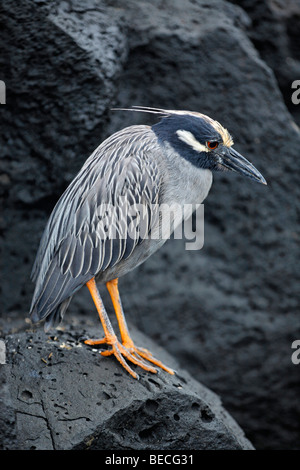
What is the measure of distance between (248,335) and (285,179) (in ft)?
4.62

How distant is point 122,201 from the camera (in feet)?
11.2

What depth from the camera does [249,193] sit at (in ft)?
16.0

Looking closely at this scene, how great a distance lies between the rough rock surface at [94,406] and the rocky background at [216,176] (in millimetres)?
847

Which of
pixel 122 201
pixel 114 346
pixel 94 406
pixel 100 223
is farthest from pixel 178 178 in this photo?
pixel 94 406

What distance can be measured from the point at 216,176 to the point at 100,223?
1.74 meters

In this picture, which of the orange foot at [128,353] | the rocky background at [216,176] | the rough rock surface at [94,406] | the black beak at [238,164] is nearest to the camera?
the rough rock surface at [94,406]

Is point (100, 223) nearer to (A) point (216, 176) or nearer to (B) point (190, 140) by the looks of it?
(B) point (190, 140)

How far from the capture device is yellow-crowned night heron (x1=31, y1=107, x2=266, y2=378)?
339 centimetres

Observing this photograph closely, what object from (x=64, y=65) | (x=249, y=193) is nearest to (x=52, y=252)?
(x=64, y=65)

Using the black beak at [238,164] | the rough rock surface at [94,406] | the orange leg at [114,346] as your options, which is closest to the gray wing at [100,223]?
the orange leg at [114,346]

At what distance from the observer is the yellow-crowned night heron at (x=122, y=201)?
3.39 meters

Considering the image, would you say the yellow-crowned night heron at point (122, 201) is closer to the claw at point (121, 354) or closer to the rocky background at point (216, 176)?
the claw at point (121, 354)
